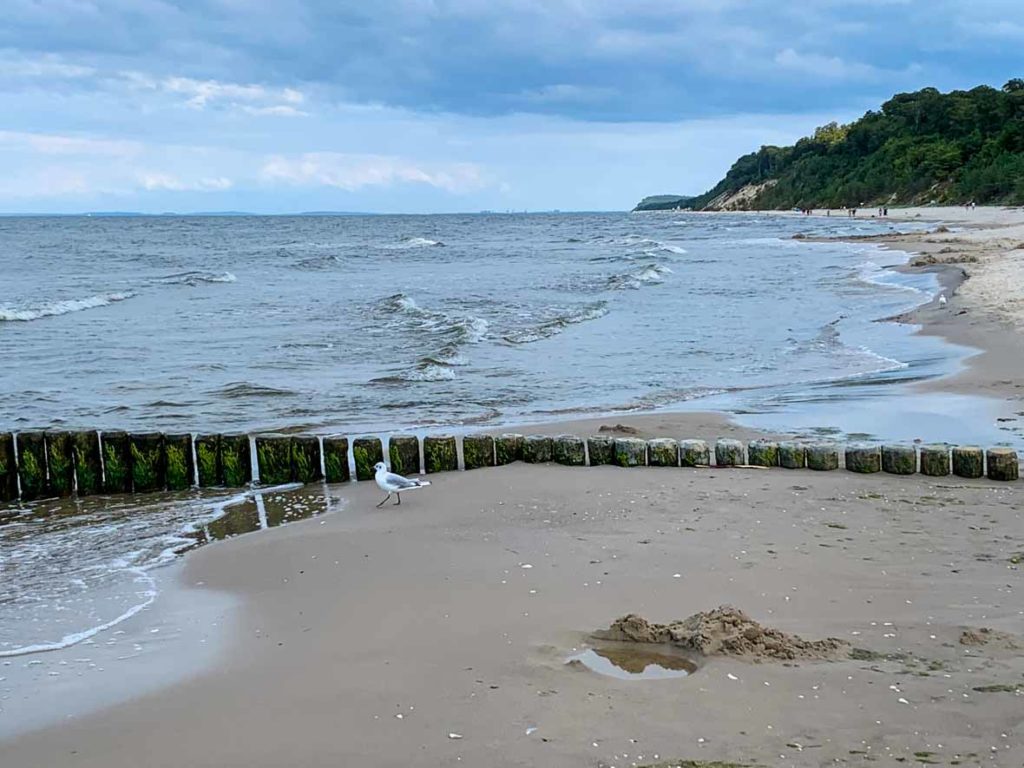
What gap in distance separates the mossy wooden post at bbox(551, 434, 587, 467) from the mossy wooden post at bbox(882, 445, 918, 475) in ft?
9.54

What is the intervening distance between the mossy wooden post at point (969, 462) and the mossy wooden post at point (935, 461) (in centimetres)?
8

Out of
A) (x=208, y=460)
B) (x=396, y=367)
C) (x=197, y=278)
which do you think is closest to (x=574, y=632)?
(x=208, y=460)

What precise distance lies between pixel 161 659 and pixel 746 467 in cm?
611

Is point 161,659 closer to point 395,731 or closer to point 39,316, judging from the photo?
point 395,731

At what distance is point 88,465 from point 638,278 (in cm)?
3058

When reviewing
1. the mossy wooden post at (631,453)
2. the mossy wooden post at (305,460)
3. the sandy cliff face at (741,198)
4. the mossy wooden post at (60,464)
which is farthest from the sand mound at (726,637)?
the sandy cliff face at (741,198)

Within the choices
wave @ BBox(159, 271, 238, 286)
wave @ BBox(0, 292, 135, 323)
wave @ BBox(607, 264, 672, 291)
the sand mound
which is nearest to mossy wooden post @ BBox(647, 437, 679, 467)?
the sand mound

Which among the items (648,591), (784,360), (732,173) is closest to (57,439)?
(648,591)

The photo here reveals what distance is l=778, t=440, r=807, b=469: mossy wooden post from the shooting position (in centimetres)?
1019

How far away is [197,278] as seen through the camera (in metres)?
45.1

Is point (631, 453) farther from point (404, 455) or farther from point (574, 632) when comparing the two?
point (574, 632)

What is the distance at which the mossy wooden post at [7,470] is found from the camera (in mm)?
10820

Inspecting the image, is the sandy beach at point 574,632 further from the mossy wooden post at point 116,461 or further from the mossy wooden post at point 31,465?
the mossy wooden post at point 31,465

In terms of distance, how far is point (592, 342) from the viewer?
22.5 meters
